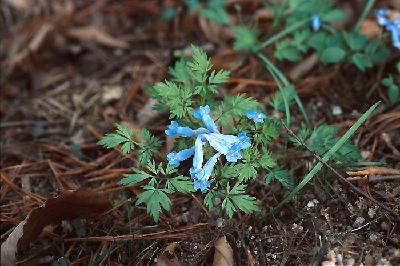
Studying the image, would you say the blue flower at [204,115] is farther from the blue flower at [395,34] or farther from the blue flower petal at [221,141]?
the blue flower at [395,34]

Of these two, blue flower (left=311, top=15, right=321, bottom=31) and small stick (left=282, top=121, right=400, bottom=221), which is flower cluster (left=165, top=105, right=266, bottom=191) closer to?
small stick (left=282, top=121, right=400, bottom=221)

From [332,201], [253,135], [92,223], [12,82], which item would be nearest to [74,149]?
[92,223]

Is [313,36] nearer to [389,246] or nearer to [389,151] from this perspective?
[389,151]

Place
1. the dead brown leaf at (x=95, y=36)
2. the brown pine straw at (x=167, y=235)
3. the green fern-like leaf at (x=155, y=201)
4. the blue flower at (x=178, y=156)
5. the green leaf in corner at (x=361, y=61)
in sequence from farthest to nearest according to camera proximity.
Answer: the dead brown leaf at (x=95, y=36) < the green leaf in corner at (x=361, y=61) < the brown pine straw at (x=167, y=235) < the blue flower at (x=178, y=156) < the green fern-like leaf at (x=155, y=201)

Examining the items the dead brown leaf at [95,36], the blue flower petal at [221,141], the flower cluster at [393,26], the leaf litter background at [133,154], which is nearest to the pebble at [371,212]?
the leaf litter background at [133,154]

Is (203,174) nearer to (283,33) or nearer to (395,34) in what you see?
(283,33)

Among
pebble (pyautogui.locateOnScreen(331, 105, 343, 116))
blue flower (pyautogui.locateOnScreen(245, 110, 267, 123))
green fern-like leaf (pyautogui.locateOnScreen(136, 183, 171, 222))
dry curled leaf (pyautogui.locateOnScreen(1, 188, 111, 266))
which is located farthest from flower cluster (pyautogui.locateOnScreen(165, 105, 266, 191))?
pebble (pyautogui.locateOnScreen(331, 105, 343, 116))

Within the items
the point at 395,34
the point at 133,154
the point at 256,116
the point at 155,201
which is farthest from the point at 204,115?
the point at 395,34

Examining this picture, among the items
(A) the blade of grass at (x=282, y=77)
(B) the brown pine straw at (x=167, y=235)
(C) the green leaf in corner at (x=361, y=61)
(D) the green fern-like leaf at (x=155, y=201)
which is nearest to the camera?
(D) the green fern-like leaf at (x=155, y=201)
